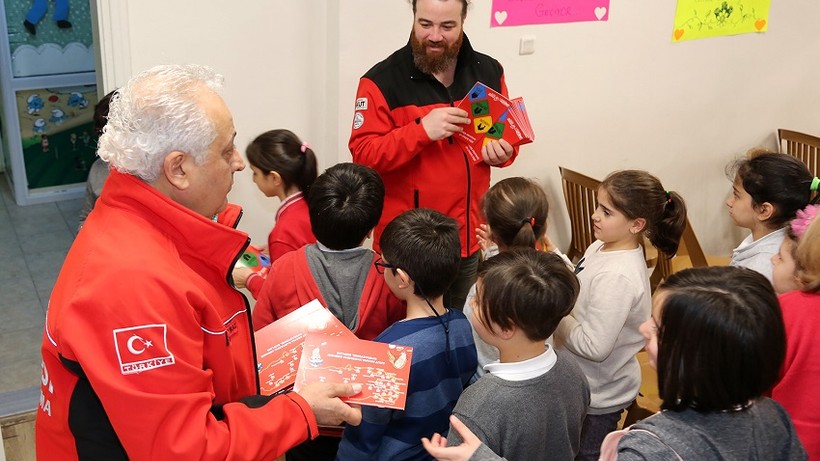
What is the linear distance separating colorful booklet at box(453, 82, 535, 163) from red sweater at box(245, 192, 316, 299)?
0.69m

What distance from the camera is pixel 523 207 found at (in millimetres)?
2363

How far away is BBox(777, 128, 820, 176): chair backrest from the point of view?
452cm

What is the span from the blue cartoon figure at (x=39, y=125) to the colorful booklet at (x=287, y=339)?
3.85 meters

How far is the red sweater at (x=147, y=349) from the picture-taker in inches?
53.7

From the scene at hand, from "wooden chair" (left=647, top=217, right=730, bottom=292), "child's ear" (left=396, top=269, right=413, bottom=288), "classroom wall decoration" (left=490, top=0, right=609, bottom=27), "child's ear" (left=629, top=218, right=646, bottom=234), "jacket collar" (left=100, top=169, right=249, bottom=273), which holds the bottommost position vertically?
"wooden chair" (left=647, top=217, right=730, bottom=292)

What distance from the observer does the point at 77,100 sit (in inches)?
203

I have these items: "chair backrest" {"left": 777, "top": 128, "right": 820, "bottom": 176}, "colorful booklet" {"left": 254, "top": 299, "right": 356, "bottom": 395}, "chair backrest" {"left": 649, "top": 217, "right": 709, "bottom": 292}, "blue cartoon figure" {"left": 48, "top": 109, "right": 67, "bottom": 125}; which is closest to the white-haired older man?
"colorful booklet" {"left": 254, "top": 299, "right": 356, "bottom": 395}

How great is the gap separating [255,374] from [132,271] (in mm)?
441

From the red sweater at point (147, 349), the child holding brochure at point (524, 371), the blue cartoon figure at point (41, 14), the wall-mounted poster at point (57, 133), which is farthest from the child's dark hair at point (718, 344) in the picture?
the wall-mounted poster at point (57, 133)

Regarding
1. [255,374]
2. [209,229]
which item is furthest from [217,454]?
[209,229]

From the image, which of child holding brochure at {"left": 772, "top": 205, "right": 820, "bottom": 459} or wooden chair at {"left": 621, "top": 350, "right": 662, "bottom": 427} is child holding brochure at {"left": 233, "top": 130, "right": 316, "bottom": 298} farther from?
child holding brochure at {"left": 772, "top": 205, "right": 820, "bottom": 459}

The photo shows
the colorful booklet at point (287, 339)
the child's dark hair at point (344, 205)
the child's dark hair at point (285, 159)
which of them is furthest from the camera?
the child's dark hair at point (285, 159)

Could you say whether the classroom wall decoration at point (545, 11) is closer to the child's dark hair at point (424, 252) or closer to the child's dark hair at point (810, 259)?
the child's dark hair at point (424, 252)

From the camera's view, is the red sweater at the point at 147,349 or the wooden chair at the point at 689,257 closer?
the red sweater at the point at 147,349
